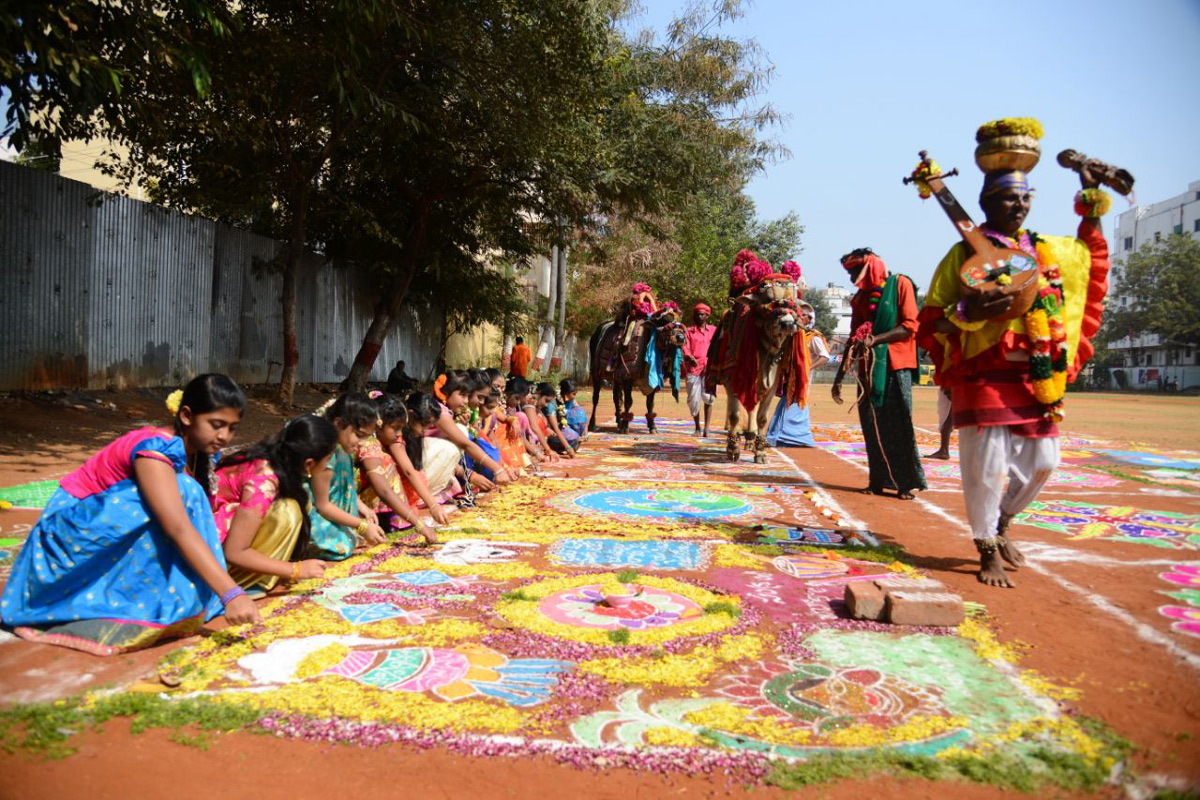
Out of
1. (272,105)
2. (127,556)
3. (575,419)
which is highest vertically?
(272,105)

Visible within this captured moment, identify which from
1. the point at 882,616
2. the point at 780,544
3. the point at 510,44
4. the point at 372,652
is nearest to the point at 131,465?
the point at 372,652

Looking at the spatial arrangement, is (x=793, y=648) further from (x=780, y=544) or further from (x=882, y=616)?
(x=780, y=544)

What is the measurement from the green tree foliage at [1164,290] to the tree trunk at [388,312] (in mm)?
52181

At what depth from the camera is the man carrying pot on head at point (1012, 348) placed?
16.5ft

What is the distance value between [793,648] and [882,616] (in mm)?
672

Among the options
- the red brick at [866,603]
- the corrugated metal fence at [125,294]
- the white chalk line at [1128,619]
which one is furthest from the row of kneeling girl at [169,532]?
the corrugated metal fence at [125,294]

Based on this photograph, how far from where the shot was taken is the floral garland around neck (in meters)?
4.99

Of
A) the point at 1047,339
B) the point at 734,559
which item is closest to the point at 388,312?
the point at 734,559

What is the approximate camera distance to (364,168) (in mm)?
15930

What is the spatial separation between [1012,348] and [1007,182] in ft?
3.22

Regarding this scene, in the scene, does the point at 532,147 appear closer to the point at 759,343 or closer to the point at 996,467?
the point at 759,343

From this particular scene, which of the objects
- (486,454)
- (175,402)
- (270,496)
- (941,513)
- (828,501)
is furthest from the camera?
(486,454)

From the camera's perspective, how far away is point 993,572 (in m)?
4.95

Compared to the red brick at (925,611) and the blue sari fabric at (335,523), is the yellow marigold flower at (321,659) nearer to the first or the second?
the blue sari fabric at (335,523)
